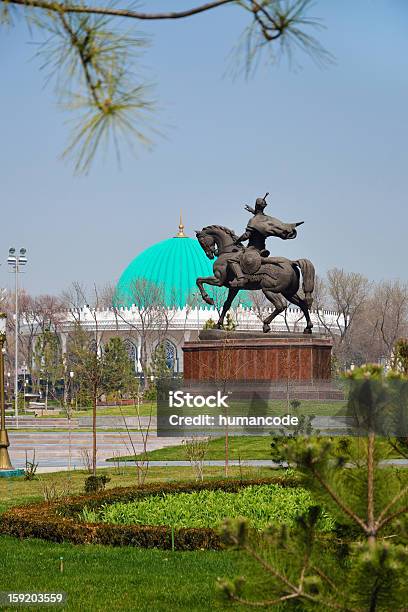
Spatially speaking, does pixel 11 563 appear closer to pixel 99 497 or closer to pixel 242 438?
pixel 99 497

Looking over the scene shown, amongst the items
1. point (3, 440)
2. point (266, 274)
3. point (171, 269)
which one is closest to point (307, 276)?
point (266, 274)

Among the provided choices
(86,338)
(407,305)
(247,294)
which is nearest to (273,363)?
(86,338)

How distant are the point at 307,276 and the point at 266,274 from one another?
39.8 inches

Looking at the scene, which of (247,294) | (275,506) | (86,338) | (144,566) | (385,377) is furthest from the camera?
(247,294)

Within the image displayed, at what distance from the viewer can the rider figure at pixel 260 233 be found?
24625 millimetres

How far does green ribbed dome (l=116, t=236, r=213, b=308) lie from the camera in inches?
3216

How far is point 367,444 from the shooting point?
3.51 metres

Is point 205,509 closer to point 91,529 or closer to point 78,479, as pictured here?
point 91,529

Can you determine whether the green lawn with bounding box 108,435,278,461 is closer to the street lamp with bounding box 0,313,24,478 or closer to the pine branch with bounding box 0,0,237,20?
the street lamp with bounding box 0,313,24,478

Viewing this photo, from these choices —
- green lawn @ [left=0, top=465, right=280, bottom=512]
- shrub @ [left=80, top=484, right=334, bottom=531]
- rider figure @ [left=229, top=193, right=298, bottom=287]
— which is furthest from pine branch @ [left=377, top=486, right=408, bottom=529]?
rider figure @ [left=229, top=193, right=298, bottom=287]

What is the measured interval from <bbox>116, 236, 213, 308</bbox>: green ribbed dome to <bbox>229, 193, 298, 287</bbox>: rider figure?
177ft

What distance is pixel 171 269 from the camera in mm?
83000

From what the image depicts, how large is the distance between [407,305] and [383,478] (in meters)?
65.3

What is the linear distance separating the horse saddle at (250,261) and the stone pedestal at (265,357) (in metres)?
1.72
